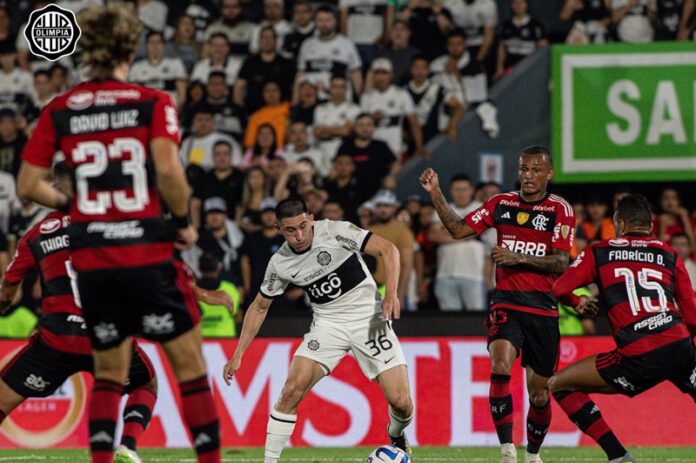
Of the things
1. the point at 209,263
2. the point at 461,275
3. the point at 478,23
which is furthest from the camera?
the point at 478,23

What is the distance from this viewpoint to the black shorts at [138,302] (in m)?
5.99

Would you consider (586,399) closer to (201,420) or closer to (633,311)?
(633,311)

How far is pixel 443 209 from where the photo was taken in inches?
368

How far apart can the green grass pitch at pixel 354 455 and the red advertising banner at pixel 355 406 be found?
28cm

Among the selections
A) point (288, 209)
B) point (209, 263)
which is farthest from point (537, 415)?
point (209, 263)

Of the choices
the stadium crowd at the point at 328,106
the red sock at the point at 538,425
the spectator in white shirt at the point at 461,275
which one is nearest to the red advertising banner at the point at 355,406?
the stadium crowd at the point at 328,106

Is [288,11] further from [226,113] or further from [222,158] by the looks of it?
[222,158]

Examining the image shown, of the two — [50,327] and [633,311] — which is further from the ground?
[50,327]

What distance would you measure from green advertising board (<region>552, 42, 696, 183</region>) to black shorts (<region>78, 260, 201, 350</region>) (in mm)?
9826

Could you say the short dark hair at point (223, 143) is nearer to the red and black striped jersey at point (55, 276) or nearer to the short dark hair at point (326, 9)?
the short dark hair at point (326, 9)

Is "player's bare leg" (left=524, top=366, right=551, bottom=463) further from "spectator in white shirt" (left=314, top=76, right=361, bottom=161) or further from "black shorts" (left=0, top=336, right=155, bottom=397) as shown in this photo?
"spectator in white shirt" (left=314, top=76, right=361, bottom=161)

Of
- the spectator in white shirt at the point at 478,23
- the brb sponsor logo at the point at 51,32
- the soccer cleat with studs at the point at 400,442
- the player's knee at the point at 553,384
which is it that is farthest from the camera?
the brb sponsor logo at the point at 51,32

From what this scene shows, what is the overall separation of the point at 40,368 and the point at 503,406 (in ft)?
11.1

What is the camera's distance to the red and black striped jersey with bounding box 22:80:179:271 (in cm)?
599
